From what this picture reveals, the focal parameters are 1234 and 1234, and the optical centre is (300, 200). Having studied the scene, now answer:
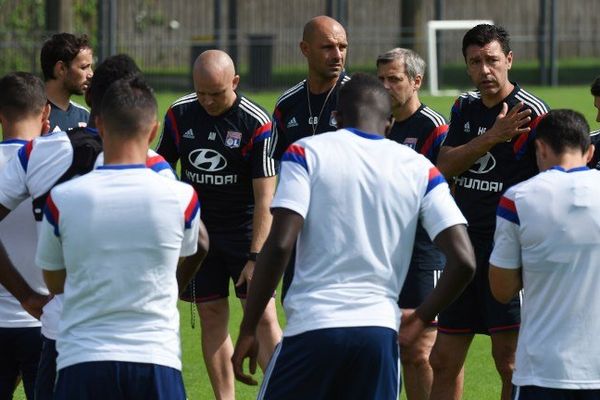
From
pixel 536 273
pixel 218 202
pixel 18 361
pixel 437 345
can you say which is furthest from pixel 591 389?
pixel 218 202

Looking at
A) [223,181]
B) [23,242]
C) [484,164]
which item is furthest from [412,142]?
[23,242]

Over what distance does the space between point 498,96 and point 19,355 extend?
10.2ft

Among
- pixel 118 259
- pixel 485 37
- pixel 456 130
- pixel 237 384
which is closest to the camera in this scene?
pixel 118 259

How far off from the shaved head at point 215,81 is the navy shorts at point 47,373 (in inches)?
99.5

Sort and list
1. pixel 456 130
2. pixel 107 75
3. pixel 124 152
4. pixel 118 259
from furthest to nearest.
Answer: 1. pixel 456 130
2. pixel 107 75
3. pixel 124 152
4. pixel 118 259

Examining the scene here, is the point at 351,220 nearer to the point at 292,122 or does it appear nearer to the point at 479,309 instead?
the point at 479,309

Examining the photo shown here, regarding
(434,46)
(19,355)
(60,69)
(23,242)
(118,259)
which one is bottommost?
(19,355)

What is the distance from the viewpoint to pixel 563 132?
17.6 feet

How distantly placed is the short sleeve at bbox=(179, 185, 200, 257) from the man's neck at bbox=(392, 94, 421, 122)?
2798 millimetres

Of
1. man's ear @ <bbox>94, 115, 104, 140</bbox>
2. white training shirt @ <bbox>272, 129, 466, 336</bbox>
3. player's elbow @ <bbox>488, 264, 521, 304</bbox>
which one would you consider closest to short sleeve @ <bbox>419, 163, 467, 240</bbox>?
white training shirt @ <bbox>272, 129, 466, 336</bbox>

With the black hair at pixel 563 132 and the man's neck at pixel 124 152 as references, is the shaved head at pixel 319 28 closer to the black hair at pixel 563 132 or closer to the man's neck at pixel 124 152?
the black hair at pixel 563 132

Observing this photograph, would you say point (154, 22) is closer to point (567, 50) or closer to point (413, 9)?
point (413, 9)

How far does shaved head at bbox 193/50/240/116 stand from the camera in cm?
759

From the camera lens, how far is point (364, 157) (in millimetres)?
5066
